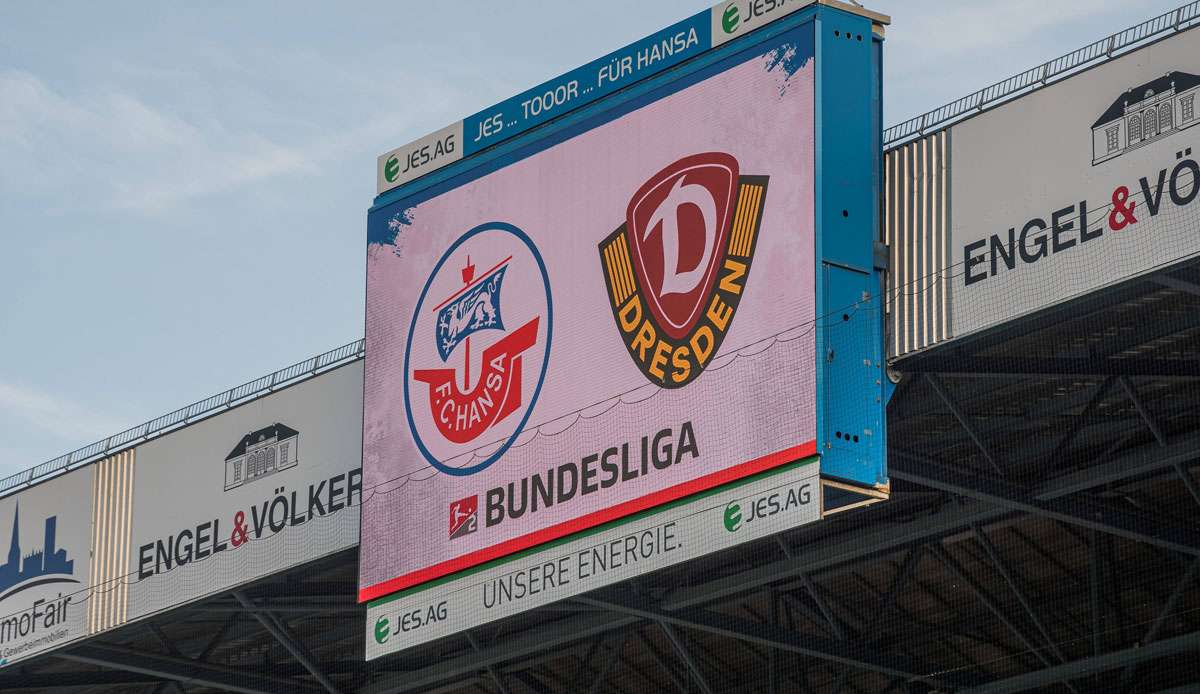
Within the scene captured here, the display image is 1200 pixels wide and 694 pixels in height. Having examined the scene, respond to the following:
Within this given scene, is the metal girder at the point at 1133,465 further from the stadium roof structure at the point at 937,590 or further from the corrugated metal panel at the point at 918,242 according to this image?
the corrugated metal panel at the point at 918,242

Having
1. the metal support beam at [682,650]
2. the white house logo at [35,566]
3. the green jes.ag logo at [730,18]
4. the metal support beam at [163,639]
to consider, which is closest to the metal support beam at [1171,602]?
the metal support beam at [682,650]

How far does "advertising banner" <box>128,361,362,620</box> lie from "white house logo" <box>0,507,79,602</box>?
4.73ft

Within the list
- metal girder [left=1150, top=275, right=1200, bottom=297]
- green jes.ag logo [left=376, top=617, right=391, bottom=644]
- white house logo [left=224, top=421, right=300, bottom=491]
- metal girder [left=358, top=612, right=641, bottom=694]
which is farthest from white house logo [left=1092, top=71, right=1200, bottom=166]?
white house logo [left=224, top=421, right=300, bottom=491]

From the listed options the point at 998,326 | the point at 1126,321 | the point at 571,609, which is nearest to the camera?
the point at 998,326

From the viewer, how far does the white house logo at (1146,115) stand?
72.5ft

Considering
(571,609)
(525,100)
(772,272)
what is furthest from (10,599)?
(772,272)

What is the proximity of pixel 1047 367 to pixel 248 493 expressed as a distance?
11.1 m

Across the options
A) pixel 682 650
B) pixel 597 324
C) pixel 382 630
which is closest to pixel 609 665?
pixel 682 650

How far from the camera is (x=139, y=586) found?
31.5 metres

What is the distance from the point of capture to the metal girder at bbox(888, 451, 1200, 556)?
2667cm

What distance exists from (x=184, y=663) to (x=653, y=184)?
11984mm

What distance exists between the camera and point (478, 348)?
1057 inches

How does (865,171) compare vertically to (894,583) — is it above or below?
above

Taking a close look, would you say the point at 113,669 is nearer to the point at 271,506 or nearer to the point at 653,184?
the point at 271,506
